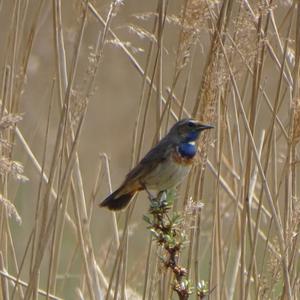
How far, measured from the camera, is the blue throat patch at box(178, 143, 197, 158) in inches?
145

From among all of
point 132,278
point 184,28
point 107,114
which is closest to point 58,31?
point 184,28

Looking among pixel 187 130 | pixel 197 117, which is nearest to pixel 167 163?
pixel 187 130

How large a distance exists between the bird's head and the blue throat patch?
3 centimetres

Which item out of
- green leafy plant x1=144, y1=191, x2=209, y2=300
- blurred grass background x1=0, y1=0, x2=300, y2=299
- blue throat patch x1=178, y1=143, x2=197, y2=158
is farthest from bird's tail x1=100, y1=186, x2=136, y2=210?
green leafy plant x1=144, y1=191, x2=209, y2=300

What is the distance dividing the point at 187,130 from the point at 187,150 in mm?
144

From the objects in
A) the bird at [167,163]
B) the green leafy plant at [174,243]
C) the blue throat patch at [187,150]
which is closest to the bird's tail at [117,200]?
the bird at [167,163]

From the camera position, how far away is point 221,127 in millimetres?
3592

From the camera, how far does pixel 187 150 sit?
3.71m

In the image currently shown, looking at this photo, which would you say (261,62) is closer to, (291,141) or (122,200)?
(291,141)

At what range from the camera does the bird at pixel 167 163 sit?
3588 mm

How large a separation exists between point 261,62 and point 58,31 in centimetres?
71

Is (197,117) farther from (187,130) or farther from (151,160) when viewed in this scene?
(151,160)

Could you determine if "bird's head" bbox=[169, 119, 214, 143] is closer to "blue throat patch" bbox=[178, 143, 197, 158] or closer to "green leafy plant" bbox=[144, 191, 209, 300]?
"blue throat patch" bbox=[178, 143, 197, 158]

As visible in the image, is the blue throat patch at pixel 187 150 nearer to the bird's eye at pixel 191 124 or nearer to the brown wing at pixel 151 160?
the brown wing at pixel 151 160
